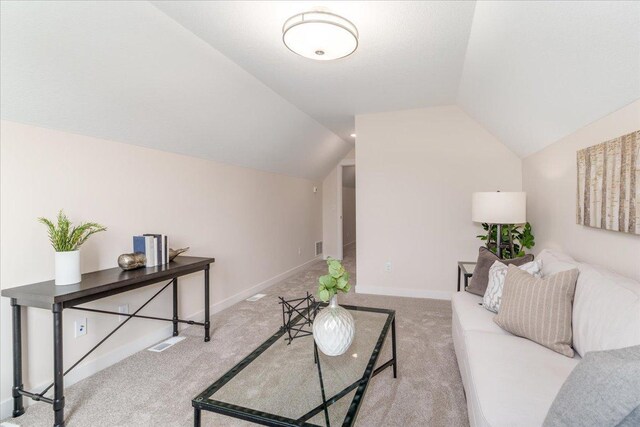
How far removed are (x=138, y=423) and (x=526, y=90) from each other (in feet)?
10.4

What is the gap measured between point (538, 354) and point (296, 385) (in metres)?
1.16

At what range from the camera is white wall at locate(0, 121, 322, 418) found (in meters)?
1.89

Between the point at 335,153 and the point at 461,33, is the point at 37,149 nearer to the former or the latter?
the point at 461,33

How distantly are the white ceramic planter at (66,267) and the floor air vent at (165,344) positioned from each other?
1.01m

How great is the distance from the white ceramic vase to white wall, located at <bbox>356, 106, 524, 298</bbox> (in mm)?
2670

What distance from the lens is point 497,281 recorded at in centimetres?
217

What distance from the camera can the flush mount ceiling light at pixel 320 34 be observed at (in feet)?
6.01

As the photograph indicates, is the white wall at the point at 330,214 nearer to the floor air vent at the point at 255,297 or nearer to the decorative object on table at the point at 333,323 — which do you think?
the floor air vent at the point at 255,297

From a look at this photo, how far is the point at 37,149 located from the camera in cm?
199

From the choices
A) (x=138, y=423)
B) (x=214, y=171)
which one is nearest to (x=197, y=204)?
(x=214, y=171)

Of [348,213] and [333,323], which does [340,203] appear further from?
[333,323]

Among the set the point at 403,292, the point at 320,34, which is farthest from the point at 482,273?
the point at 320,34

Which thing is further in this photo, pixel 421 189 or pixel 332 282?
pixel 421 189

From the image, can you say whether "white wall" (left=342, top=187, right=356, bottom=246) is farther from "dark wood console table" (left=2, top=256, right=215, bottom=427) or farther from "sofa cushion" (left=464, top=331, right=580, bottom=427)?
"sofa cushion" (left=464, top=331, right=580, bottom=427)
